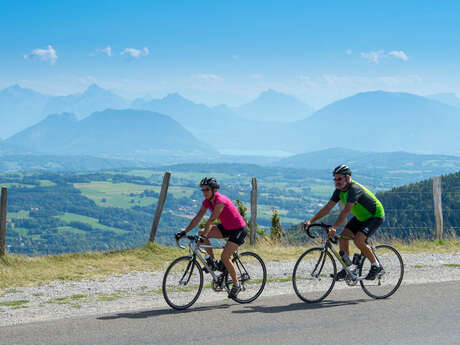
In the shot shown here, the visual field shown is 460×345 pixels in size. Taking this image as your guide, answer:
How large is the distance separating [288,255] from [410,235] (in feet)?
15.7

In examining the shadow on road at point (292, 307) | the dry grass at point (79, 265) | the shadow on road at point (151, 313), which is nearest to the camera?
the shadow on road at point (151, 313)

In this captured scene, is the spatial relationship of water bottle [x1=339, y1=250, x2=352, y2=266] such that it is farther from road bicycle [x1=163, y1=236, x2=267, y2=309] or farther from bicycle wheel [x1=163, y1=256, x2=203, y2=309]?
bicycle wheel [x1=163, y1=256, x2=203, y2=309]

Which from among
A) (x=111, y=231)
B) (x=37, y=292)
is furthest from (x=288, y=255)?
(x=111, y=231)

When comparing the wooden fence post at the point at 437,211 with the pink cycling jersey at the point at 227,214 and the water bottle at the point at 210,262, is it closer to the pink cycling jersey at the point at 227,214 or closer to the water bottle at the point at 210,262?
the pink cycling jersey at the point at 227,214

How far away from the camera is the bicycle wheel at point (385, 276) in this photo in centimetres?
835

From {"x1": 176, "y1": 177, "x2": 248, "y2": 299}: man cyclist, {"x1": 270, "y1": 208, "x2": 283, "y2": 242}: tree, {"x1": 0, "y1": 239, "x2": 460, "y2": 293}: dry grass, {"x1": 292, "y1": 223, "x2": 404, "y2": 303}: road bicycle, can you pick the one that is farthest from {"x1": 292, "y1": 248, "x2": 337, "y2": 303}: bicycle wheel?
{"x1": 270, "y1": 208, "x2": 283, "y2": 242}: tree

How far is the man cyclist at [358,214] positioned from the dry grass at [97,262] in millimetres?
5131

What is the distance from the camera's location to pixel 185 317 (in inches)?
285

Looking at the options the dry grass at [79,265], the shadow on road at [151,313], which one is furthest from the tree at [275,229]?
the shadow on road at [151,313]

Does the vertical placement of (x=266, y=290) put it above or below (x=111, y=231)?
above

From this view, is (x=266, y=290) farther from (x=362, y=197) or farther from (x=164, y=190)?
(x=164, y=190)

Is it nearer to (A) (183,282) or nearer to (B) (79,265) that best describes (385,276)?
(A) (183,282)

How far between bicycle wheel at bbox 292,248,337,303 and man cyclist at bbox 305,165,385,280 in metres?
0.20

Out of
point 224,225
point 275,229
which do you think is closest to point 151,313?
point 224,225
